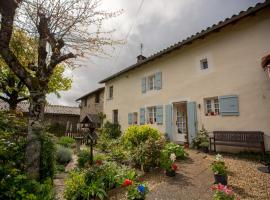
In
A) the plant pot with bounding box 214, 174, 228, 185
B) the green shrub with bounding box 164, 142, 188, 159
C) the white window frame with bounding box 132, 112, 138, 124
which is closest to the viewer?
the plant pot with bounding box 214, 174, 228, 185

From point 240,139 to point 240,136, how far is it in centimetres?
12

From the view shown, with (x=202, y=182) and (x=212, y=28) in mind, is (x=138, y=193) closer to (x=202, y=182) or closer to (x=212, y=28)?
(x=202, y=182)

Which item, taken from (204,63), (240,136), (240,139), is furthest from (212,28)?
(240,139)

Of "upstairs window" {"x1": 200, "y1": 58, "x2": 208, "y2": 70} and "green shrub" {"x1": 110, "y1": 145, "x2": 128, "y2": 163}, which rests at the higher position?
"upstairs window" {"x1": 200, "y1": 58, "x2": 208, "y2": 70}

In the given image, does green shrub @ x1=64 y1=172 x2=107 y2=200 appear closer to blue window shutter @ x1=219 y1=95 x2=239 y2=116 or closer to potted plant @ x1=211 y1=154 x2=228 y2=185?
potted plant @ x1=211 y1=154 x2=228 y2=185

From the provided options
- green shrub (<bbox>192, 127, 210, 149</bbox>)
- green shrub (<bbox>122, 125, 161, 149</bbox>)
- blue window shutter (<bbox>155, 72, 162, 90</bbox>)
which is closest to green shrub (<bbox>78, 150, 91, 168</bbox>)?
green shrub (<bbox>122, 125, 161, 149</bbox>)

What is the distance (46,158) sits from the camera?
454 centimetres

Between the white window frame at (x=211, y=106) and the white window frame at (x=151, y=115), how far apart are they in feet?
12.2

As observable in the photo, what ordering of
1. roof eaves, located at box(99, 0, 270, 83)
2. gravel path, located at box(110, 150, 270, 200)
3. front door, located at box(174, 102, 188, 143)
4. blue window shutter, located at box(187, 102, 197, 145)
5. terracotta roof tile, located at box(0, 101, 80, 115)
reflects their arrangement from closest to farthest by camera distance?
1. gravel path, located at box(110, 150, 270, 200)
2. roof eaves, located at box(99, 0, 270, 83)
3. blue window shutter, located at box(187, 102, 197, 145)
4. front door, located at box(174, 102, 188, 143)
5. terracotta roof tile, located at box(0, 101, 80, 115)

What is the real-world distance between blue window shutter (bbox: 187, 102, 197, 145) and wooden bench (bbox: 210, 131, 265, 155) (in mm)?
1173

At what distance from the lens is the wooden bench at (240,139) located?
6.97 meters

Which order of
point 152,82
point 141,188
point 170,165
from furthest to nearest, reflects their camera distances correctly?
1. point 152,82
2. point 170,165
3. point 141,188

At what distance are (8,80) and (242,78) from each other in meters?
14.9

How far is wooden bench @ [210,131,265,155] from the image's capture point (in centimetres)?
697
